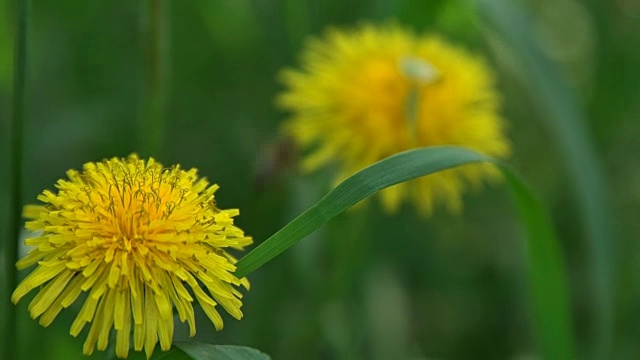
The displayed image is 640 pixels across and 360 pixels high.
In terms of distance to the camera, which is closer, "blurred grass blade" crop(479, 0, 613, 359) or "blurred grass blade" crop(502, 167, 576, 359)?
"blurred grass blade" crop(502, 167, 576, 359)

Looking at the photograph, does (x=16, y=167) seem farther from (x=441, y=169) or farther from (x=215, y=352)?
(x=441, y=169)

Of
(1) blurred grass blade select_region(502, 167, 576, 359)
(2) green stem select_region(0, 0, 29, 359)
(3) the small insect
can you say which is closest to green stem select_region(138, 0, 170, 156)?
(3) the small insect

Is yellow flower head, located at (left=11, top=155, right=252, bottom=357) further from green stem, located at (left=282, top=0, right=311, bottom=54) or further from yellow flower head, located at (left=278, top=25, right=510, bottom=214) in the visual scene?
green stem, located at (left=282, top=0, right=311, bottom=54)

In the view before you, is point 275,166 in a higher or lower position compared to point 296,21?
lower

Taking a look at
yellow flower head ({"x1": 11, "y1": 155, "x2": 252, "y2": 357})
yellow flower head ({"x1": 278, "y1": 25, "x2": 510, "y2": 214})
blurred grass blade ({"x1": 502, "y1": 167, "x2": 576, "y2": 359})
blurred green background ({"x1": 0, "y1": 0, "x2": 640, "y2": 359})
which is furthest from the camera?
blurred green background ({"x1": 0, "y1": 0, "x2": 640, "y2": 359})

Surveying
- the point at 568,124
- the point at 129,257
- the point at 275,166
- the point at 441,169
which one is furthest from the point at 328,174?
the point at 129,257

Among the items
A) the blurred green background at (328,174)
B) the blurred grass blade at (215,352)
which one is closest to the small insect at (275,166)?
the blurred green background at (328,174)
